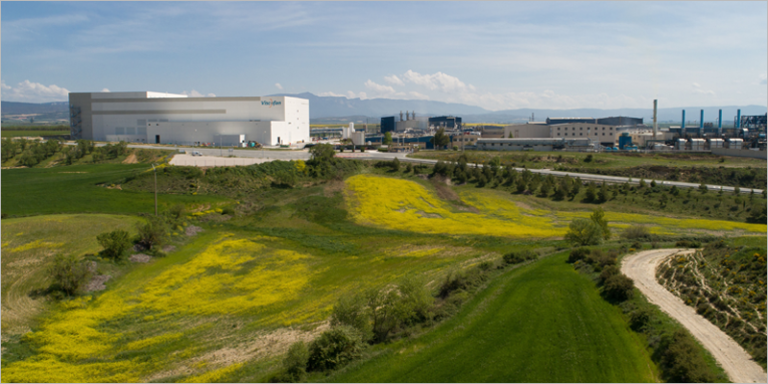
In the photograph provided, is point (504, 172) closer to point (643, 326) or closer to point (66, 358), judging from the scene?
point (643, 326)

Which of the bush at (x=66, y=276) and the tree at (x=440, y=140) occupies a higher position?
the tree at (x=440, y=140)

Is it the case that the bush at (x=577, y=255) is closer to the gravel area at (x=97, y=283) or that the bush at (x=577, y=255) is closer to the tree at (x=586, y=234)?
the tree at (x=586, y=234)

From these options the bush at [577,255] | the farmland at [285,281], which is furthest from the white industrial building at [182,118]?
the bush at [577,255]

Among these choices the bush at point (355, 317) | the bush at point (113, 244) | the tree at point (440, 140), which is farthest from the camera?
the tree at point (440, 140)

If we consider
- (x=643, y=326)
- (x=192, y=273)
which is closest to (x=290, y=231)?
(x=192, y=273)

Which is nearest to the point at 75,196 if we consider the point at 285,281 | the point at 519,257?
the point at 285,281

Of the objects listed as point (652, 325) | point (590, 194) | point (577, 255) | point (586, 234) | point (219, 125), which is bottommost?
point (652, 325)

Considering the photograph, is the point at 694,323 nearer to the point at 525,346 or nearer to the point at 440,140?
the point at 525,346
